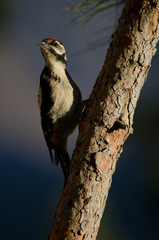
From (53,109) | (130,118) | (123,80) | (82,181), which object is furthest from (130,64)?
(53,109)

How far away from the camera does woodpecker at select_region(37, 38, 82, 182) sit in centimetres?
152

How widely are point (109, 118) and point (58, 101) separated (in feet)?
2.04

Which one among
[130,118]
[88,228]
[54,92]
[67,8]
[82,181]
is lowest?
[88,228]

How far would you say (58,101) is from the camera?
1.54 metres

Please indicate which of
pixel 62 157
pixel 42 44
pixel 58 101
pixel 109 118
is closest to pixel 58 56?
pixel 42 44

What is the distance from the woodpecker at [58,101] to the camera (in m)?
1.52

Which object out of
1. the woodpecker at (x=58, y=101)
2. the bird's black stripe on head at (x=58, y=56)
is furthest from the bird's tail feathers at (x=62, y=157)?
the bird's black stripe on head at (x=58, y=56)

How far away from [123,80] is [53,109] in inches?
27.0

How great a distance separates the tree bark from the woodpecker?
50cm

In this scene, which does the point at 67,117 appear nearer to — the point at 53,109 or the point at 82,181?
the point at 53,109

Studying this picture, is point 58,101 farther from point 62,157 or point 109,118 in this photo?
point 109,118

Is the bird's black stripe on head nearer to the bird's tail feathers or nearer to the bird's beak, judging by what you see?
the bird's beak

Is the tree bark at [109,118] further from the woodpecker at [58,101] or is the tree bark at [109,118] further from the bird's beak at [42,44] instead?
the bird's beak at [42,44]

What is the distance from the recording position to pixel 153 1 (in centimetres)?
95
